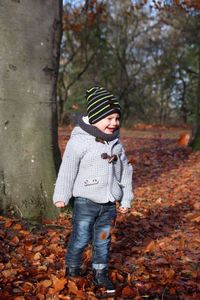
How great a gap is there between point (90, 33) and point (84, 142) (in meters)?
20.8

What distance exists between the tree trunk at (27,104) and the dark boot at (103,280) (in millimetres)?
1494

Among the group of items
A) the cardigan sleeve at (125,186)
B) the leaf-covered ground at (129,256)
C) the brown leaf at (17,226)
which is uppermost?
the cardigan sleeve at (125,186)

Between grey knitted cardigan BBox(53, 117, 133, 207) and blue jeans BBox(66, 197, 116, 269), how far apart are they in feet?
0.31

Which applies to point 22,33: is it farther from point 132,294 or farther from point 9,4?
point 132,294

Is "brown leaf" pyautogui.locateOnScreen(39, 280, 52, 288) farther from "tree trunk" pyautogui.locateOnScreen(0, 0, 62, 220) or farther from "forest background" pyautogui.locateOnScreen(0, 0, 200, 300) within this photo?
"tree trunk" pyautogui.locateOnScreen(0, 0, 62, 220)

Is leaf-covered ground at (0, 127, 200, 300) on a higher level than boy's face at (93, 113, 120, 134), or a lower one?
lower

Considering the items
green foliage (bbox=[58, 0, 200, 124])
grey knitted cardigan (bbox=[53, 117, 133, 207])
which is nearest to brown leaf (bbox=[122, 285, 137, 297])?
grey knitted cardigan (bbox=[53, 117, 133, 207])

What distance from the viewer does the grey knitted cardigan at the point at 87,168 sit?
141 inches

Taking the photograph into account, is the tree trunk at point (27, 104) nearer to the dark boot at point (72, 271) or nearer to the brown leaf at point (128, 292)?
the dark boot at point (72, 271)

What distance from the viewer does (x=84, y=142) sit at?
3594mm

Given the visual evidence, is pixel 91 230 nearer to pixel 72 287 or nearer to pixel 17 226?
pixel 72 287

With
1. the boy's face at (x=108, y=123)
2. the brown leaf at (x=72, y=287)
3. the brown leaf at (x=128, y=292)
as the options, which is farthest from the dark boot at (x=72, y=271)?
the boy's face at (x=108, y=123)

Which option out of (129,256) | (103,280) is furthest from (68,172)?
(129,256)

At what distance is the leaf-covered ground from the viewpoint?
358 centimetres
